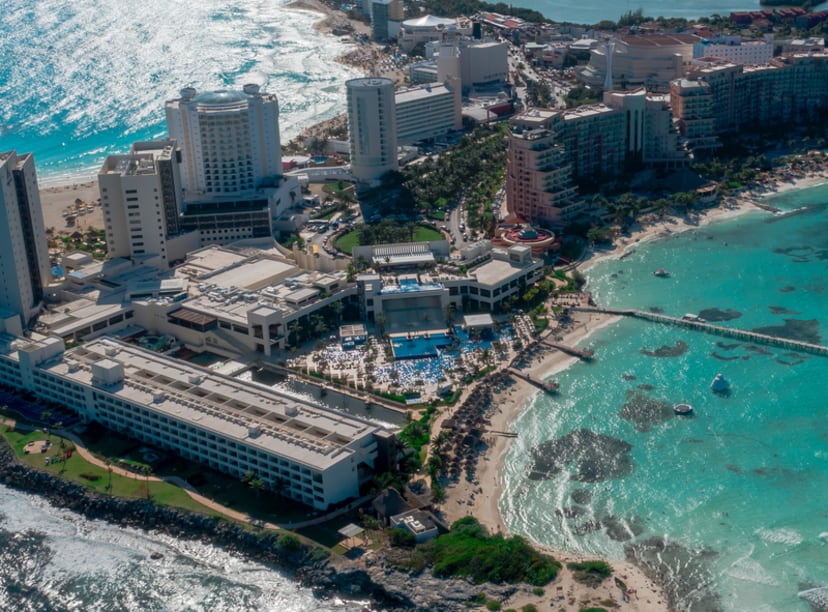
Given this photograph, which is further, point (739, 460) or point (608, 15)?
point (608, 15)

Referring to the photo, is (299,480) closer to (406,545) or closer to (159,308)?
(406,545)

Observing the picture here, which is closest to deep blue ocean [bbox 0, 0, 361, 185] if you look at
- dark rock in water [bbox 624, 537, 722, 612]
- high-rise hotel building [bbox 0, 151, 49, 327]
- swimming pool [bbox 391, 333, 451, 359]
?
high-rise hotel building [bbox 0, 151, 49, 327]

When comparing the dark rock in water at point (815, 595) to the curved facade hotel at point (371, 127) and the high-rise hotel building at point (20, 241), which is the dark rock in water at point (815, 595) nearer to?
the high-rise hotel building at point (20, 241)

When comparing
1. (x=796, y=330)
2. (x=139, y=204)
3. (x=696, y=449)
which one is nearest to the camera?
(x=696, y=449)

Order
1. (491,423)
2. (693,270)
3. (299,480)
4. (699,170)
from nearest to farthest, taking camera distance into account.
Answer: (299,480), (491,423), (693,270), (699,170)

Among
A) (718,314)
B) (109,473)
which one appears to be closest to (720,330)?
(718,314)

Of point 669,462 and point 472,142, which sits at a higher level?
point 472,142

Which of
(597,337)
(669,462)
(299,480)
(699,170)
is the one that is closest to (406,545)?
(299,480)

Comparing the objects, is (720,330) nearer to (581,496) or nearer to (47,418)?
(581,496)
